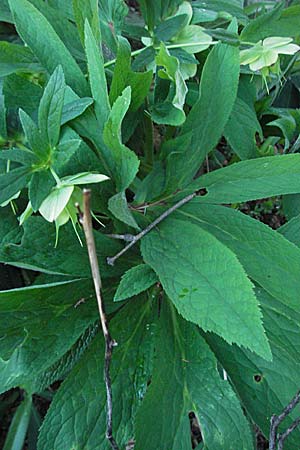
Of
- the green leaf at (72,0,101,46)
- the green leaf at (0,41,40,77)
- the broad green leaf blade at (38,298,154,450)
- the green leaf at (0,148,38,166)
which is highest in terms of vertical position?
the green leaf at (72,0,101,46)

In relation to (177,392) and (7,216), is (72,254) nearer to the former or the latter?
(7,216)

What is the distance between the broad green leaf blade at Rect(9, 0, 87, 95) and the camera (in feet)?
2.20

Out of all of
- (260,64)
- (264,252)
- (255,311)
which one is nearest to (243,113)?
(260,64)

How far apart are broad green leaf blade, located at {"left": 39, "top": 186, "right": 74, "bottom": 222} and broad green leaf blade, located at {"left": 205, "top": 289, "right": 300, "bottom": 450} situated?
35 centimetres

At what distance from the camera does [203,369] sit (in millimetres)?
700

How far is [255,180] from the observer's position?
68 centimetres

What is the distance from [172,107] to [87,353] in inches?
14.0

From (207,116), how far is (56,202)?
0.95 ft

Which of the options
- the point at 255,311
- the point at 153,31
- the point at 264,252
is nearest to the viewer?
the point at 255,311

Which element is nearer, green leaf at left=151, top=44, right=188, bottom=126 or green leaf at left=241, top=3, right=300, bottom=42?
green leaf at left=151, top=44, right=188, bottom=126

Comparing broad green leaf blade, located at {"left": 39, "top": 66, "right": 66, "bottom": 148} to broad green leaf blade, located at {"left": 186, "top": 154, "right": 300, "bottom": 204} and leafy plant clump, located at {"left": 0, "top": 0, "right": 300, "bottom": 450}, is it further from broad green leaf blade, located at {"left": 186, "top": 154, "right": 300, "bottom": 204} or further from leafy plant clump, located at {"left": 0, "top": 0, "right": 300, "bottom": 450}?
broad green leaf blade, located at {"left": 186, "top": 154, "right": 300, "bottom": 204}

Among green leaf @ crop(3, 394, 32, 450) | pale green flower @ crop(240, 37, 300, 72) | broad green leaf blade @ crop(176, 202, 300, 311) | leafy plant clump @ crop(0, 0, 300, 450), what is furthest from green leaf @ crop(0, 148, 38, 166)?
green leaf @ crop(3, 394, 32, 450)

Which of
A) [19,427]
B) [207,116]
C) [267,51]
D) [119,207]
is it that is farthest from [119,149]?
[19,427]

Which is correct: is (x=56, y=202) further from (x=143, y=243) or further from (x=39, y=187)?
(x=143, y=243)
